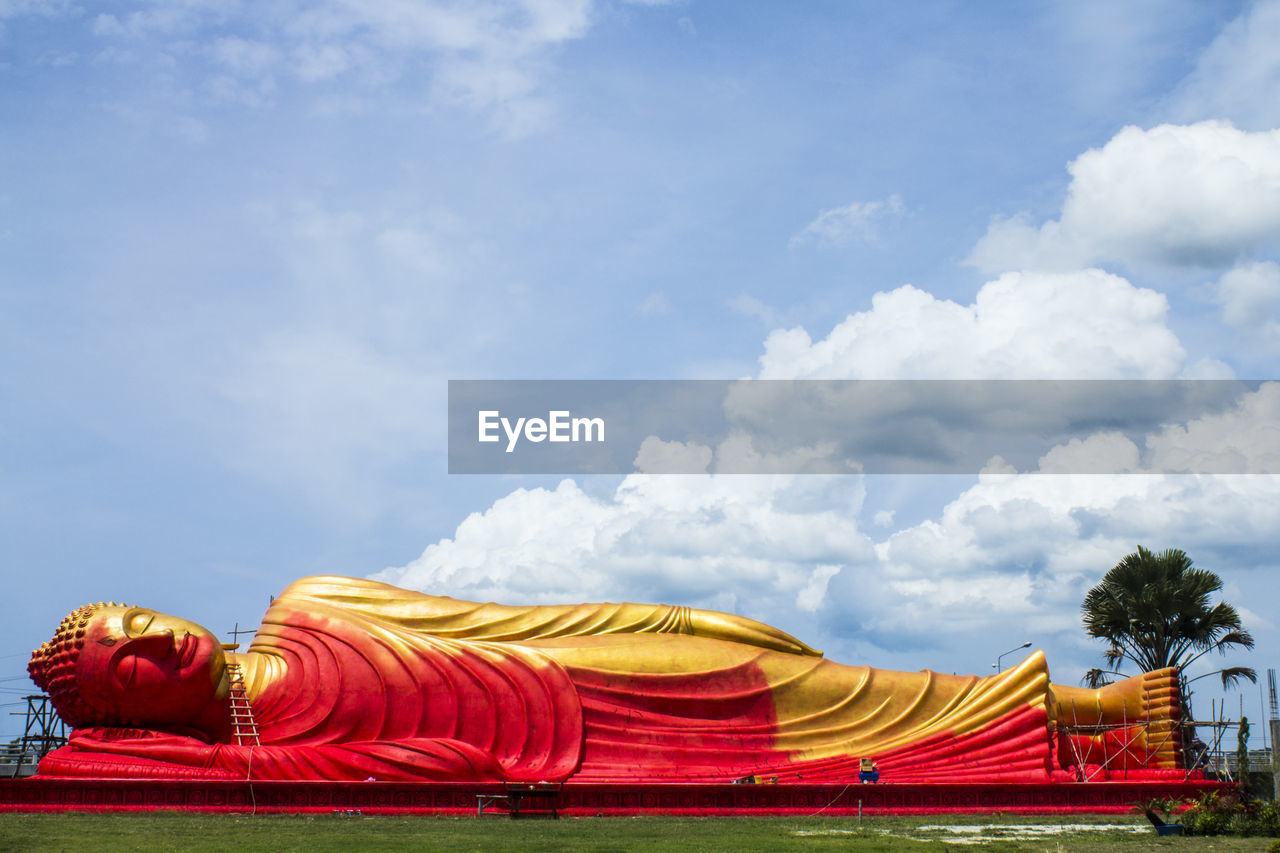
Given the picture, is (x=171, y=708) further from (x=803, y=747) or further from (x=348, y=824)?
(x=803, y=747)

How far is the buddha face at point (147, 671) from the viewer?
52.0ft

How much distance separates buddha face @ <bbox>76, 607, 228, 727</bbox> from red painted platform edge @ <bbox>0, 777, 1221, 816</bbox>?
4.43ft

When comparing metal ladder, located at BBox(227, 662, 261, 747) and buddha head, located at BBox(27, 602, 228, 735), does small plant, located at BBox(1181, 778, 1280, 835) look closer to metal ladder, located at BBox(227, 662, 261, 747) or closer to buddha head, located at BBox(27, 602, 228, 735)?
metal ladder, located at BBox(227, 662, 261, 747)

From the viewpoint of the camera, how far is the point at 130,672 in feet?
52.1

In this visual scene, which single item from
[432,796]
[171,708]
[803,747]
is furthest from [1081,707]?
[171,708]

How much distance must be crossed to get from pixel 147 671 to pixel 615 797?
20.3 feet

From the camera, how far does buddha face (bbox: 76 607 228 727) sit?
624 inches

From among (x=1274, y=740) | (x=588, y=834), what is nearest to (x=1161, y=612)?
(x=1274, y=740)

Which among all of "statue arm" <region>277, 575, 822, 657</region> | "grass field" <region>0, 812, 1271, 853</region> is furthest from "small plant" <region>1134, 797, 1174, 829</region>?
"statue arm" <region>277, 575, 822, 657</region>

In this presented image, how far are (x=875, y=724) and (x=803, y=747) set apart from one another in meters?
1.08

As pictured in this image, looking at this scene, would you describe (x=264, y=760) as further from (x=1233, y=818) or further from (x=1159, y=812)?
(x=1233, y=818)

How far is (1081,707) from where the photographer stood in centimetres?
1747

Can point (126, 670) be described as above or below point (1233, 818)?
above

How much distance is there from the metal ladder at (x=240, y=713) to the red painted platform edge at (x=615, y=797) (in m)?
1.48
